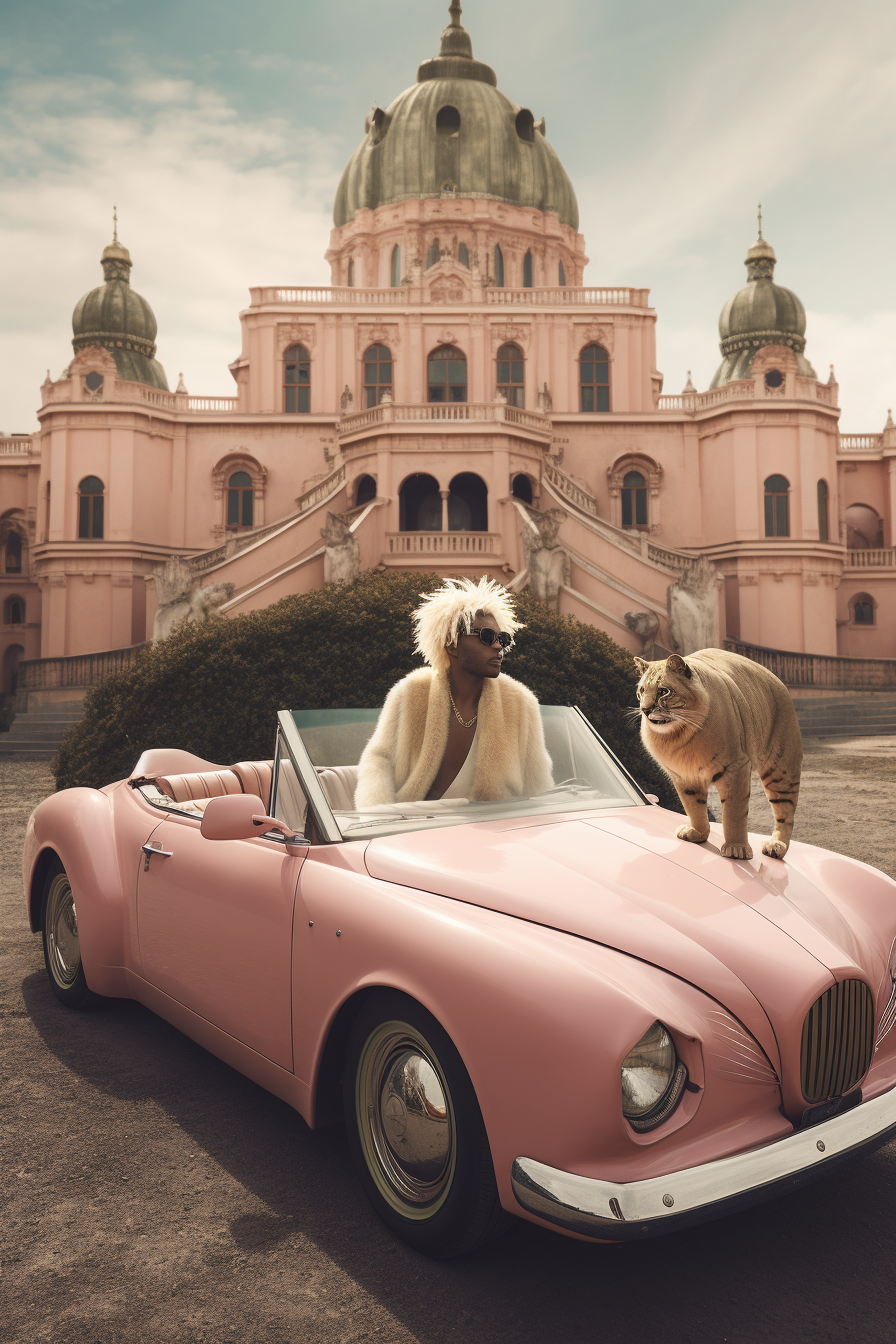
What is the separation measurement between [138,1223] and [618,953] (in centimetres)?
165

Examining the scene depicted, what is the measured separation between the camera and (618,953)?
2412 millimetres

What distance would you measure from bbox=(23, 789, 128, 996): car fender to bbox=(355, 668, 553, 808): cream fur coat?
140 centimetres

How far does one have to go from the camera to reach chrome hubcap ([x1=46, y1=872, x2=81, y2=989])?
4.55m

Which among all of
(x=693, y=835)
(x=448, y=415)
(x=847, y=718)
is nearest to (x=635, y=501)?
(x=448, y=415)

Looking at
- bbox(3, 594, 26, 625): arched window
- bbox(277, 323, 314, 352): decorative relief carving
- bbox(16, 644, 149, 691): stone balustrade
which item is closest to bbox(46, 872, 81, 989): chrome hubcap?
bbox(16, 644, 149, 691): stone balustrade

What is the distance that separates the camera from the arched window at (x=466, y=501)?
107ft

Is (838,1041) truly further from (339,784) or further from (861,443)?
(861,443)

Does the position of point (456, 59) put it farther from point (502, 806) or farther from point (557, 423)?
point (502, 806)

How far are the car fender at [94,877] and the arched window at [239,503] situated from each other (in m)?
32.0

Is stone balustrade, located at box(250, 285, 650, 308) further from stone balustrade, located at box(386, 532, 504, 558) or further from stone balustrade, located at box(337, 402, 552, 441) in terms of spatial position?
stone balustrade, located at box(386, 532, 504, 558)

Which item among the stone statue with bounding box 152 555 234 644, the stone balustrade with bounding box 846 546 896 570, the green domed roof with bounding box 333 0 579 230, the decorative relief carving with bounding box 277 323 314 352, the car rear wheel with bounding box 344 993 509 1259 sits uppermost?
the green domed roof with bounding box 333 0 579 230

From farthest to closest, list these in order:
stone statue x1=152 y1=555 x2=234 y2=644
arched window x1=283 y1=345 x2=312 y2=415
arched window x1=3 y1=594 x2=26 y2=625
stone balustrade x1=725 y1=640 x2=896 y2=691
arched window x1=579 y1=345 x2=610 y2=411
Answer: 1. arched window x1=3 y1=594 x2=26 y2=625
2. arched window x1=579 y1=345 x2=610 y2=411
3. arched window x1=283 y1=345 x2=312 y2=415
4. stone balustrade x1=725 y1=640 x2=896 y2=691
5. stone statue x1=152 y1=555 x2=234 y2=644

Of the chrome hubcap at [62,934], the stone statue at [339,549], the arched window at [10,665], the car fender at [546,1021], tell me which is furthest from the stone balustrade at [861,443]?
the car fender at [546,1021]

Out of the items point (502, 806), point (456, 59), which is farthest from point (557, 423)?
point (502, 806)
